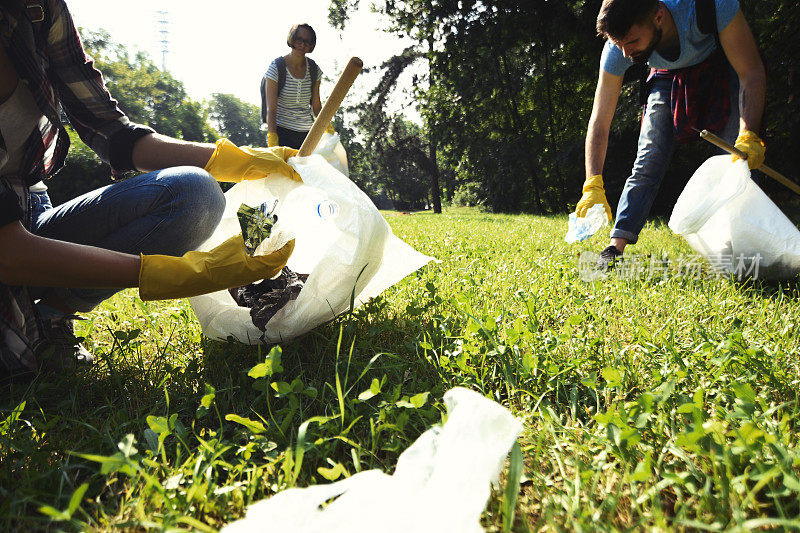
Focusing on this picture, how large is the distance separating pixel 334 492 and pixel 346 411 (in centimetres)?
43

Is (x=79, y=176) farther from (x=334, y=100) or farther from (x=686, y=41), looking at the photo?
(x=686, y=41)

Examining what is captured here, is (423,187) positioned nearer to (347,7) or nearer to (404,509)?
(347,7)

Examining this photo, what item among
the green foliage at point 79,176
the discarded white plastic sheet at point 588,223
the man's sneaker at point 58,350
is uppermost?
the discarded white plastic sheet at point 588,223

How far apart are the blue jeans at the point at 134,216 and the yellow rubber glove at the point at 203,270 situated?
27 centimetres

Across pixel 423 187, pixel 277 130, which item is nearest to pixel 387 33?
pixel 277 130

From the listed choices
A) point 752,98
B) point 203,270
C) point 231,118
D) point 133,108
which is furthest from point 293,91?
point 231,118

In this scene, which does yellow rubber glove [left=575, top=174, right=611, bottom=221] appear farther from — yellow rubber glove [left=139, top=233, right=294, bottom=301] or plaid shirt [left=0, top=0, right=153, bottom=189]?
plaid shirt [left=0, top=0, right=153, bottom=189]

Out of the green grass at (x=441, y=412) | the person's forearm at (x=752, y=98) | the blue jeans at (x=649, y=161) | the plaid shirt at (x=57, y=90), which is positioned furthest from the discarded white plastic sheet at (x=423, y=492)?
the person's forearm at (x=752, y=98)

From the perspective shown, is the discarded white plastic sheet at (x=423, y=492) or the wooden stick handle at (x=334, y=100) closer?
the discarded white plastic sheet at (x=423, y=492)

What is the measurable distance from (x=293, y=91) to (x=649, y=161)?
3.30m

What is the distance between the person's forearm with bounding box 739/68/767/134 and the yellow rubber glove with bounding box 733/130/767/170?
0.29 feet

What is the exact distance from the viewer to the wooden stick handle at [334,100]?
63.4 inches

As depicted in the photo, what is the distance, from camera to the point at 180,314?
6.26ft

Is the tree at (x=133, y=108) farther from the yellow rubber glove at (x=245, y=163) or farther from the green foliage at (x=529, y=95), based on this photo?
the yellow rubber glove at (x=245, y=163)
